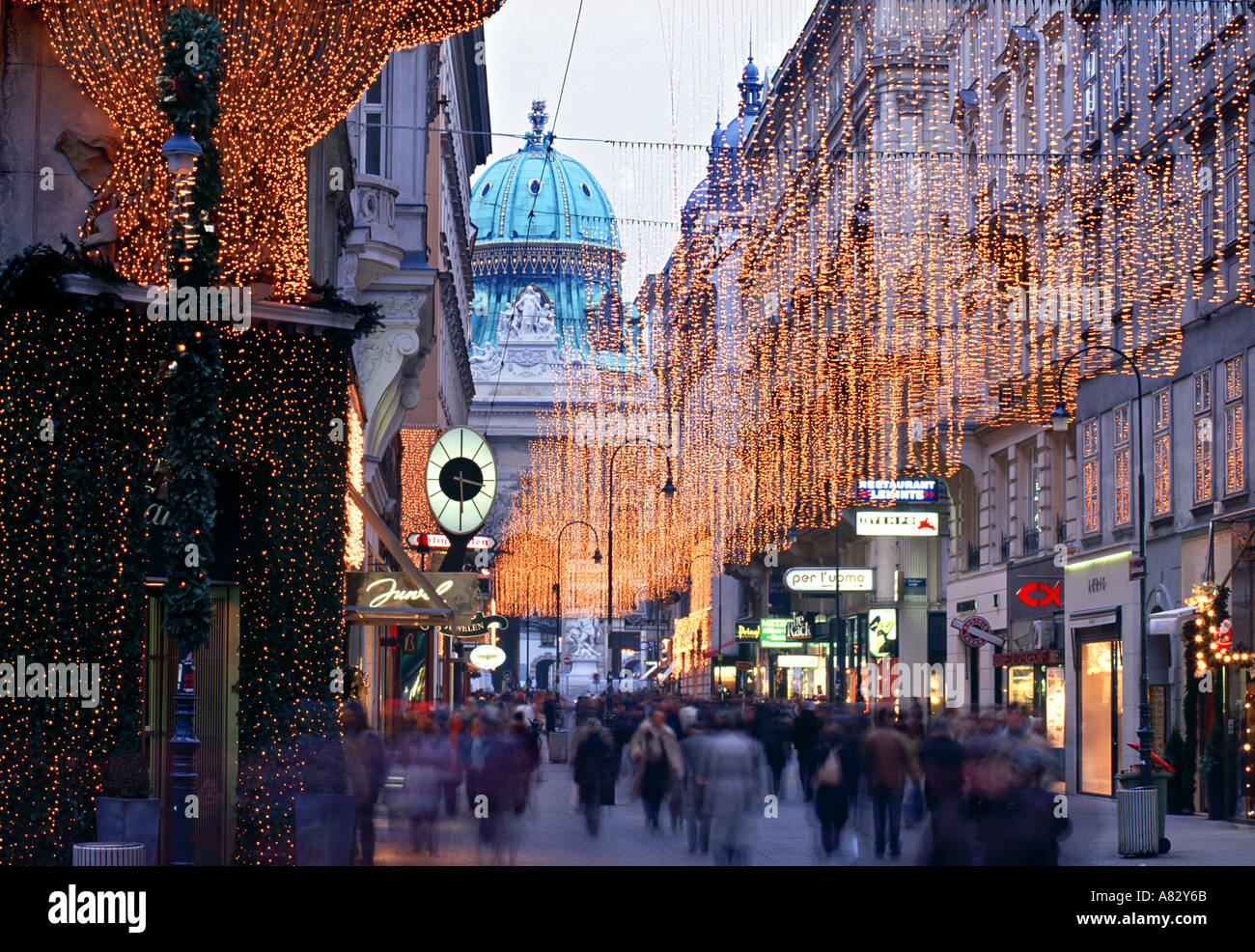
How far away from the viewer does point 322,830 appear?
18.3 metres

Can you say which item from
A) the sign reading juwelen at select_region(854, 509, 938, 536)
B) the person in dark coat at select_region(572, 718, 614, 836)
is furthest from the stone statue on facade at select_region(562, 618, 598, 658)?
the person in dark coat at select_region(572, 718, 614, 836)

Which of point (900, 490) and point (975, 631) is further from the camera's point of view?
point (900, 490)

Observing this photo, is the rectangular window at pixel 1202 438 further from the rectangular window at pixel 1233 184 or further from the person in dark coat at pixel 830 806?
the person in dark coat at pixel 830 806

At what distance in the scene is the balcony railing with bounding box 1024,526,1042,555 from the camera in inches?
1724

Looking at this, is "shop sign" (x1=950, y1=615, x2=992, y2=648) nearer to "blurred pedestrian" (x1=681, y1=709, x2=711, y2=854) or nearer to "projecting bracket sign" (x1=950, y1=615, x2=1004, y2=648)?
Answer: "projecting bracket sign" (x1=950, y1=615, x2=1004, y2=648)

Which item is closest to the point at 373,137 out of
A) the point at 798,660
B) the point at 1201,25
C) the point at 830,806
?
the point at 1201,25

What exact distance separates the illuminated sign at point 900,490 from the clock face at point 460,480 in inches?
515

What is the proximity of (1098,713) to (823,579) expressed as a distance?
16.8 m

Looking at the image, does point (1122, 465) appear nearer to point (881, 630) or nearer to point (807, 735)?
point (807, 735)

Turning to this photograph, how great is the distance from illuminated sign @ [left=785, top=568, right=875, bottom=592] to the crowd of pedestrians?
78.6ft
